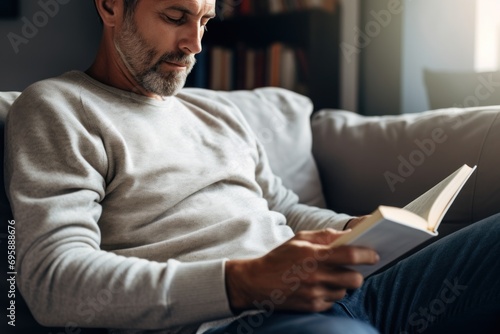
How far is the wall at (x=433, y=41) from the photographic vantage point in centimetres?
258

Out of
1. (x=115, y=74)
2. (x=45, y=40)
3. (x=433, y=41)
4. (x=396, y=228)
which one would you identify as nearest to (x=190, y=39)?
(x=115, y=74)

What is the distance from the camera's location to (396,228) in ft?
2.40

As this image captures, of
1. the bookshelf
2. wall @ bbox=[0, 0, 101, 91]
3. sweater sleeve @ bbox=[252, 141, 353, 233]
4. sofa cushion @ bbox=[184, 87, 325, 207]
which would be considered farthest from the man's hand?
wall @ bbox=[0, 0, 101, 91]

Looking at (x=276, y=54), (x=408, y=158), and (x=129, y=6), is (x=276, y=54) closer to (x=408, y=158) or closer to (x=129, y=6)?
(x=408, y=158)

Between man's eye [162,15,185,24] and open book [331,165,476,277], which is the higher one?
man's eye [162,15,185,24]

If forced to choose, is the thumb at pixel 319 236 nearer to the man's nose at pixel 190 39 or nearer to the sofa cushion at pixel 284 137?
the man's nose at pixel 190 39

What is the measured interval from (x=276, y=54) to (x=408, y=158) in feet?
5.47

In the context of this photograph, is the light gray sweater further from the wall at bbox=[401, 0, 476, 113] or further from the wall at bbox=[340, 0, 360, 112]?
the wall at bbox=[340, 0, 360, 112]

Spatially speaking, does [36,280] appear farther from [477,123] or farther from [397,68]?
[397,68]

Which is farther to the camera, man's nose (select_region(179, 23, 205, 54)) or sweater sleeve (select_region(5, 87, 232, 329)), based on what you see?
man's nose (select_region(179, 23, 205, 54))

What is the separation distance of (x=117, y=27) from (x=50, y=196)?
444mm

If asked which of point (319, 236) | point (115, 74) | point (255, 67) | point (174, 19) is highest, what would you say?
point (174, 19)

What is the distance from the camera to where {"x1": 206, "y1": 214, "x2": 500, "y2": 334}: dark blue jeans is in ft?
3.21

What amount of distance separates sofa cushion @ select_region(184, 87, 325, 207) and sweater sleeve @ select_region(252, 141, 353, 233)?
0.34 feet
